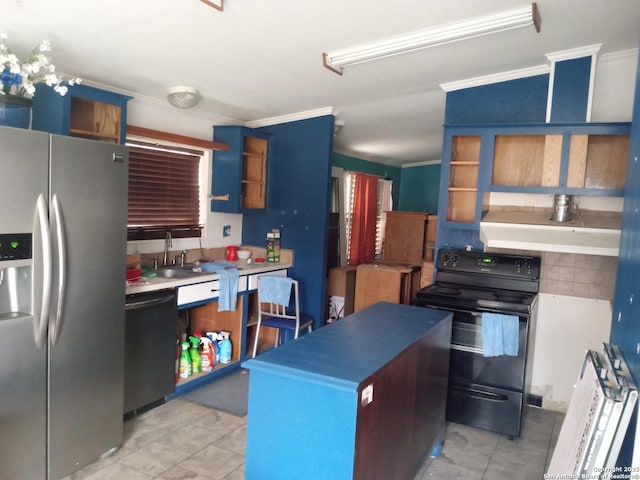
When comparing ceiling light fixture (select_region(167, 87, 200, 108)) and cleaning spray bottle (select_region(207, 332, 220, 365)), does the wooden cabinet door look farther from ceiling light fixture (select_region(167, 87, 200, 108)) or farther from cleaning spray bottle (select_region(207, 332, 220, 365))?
ceiling light fixture (select_region(167, 87, 200, 108))

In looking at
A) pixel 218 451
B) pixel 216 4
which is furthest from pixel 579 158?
pixel 218 451

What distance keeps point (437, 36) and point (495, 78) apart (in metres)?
1.19

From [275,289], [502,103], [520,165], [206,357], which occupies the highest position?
[502,103]

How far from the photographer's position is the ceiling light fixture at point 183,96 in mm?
3518

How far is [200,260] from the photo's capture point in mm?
4406

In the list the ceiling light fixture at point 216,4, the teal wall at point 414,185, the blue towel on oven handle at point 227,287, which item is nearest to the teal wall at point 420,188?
the teal wall at point 414,185

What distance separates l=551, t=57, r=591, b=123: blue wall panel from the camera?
3.35 meters

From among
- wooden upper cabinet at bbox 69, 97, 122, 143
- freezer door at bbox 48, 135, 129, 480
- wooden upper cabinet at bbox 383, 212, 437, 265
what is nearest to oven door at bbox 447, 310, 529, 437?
freezer door at bbox 48, 135, 129, 480

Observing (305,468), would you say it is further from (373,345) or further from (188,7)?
(188,7)

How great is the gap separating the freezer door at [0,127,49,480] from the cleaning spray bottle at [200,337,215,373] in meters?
1.58

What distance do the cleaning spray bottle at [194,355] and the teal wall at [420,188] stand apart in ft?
16.1

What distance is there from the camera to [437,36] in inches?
106

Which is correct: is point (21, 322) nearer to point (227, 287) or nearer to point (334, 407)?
point (334, 407)

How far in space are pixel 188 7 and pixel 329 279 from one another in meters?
3.46
